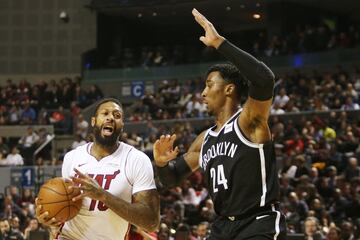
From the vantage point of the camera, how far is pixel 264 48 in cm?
2984

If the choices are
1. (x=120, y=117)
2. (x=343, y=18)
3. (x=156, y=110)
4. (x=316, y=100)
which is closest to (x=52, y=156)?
(x=156, y=110)

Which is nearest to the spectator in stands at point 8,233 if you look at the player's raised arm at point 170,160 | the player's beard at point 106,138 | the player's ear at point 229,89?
the player's beard at point 106,138

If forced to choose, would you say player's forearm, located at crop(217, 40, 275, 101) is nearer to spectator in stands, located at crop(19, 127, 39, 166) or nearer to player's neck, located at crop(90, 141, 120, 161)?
player's neck, located at crop(90, 141, 120, 161)

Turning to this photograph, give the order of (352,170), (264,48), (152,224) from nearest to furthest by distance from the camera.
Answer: (152,224)
(352,170)
(264,48)

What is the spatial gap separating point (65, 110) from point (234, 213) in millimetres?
22410

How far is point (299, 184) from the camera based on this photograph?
596 inches

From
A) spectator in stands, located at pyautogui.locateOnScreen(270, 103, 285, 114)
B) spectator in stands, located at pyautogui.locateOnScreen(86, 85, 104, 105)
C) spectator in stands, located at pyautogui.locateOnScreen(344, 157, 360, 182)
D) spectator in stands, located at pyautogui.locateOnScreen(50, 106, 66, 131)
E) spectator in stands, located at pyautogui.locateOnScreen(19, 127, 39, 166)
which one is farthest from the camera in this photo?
spectator in stands, located at pyautogui.locateOnScreen(86, 85, 104, 105)

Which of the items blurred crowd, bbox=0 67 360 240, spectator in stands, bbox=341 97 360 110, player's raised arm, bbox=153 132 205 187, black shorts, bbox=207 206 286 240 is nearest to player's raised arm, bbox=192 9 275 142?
black shorts, bbox=207 206 286 240

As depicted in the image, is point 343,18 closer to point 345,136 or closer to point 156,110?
point 156,110

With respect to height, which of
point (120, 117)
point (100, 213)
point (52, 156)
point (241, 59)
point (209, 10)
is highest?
point (209, 10)

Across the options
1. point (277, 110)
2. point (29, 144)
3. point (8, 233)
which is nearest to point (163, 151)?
point (8, 233)

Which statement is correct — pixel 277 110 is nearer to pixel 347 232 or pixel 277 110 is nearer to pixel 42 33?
pixel 347 232

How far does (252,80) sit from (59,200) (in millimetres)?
1886

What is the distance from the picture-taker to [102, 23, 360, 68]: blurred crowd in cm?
2698
